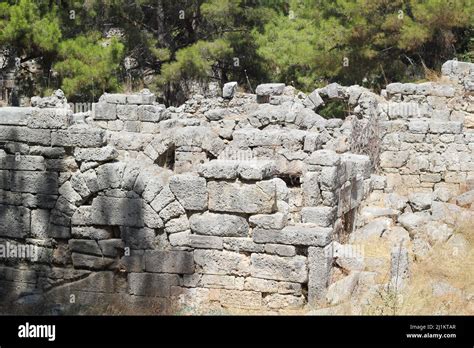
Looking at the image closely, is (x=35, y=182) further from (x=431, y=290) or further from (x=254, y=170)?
(x=431, y=290)

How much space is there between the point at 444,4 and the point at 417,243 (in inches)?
512

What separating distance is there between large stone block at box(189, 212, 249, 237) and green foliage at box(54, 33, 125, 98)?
14143mm

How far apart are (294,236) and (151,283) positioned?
1.58 meters

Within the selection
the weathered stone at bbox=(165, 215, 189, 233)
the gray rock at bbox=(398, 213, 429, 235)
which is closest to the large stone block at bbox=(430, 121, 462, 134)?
the gray rock at bbox=(398, 213, 429, 235)

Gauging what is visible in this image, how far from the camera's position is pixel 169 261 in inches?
308

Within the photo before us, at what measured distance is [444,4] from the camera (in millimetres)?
20641

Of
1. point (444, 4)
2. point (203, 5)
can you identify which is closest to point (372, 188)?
point (444, 4)

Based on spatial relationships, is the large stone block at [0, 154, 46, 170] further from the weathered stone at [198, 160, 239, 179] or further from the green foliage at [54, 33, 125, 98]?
the green foliage at [54, 33, 125, 98]

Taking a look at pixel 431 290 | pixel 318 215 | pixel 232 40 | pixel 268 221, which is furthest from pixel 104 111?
pixel 232 40

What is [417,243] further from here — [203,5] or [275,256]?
[203,5]

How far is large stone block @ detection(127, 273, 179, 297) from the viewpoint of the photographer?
7848mm

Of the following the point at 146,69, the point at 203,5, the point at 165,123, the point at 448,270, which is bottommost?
the point at 448,270

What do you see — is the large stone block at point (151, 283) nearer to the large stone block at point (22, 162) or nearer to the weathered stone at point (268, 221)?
the weathered stone at point (268, 221)

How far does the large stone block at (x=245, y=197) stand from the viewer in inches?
297
